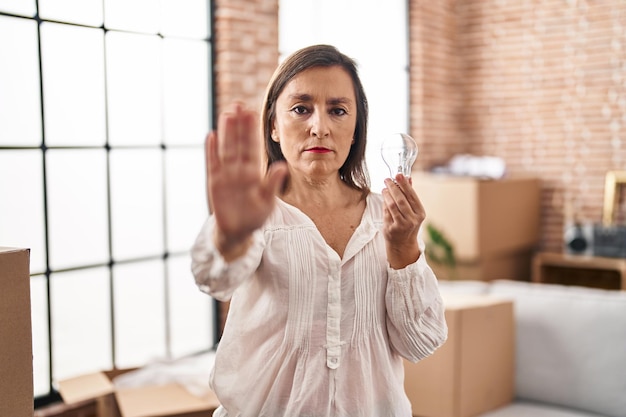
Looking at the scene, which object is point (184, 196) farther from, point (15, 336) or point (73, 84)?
point (15, 336)

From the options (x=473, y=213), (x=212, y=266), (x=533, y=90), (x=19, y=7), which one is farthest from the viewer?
(x=533, y=90)

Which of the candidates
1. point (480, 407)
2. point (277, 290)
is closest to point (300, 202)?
point (277, 290)

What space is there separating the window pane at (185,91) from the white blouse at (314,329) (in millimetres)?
2399

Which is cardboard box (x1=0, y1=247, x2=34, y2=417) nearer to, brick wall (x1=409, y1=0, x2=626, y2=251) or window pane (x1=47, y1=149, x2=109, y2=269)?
window pane (x1=47, y1=149, x2=109, y2=269)

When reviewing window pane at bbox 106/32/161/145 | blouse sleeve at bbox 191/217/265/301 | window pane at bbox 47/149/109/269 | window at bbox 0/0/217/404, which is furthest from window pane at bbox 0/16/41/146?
blouse sleeve at bbox 191/217/265/301

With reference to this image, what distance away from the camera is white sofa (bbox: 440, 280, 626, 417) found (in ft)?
8.00

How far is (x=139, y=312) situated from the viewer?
11.3ft

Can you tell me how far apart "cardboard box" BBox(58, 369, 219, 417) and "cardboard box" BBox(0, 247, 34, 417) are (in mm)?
966

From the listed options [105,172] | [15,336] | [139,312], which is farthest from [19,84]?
[15,336]

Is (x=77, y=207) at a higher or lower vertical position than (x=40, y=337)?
higher

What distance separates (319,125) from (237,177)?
1.04ft

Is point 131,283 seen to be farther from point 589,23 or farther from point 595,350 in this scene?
point 589,23

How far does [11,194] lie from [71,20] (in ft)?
2.67

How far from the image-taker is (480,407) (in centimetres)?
241
